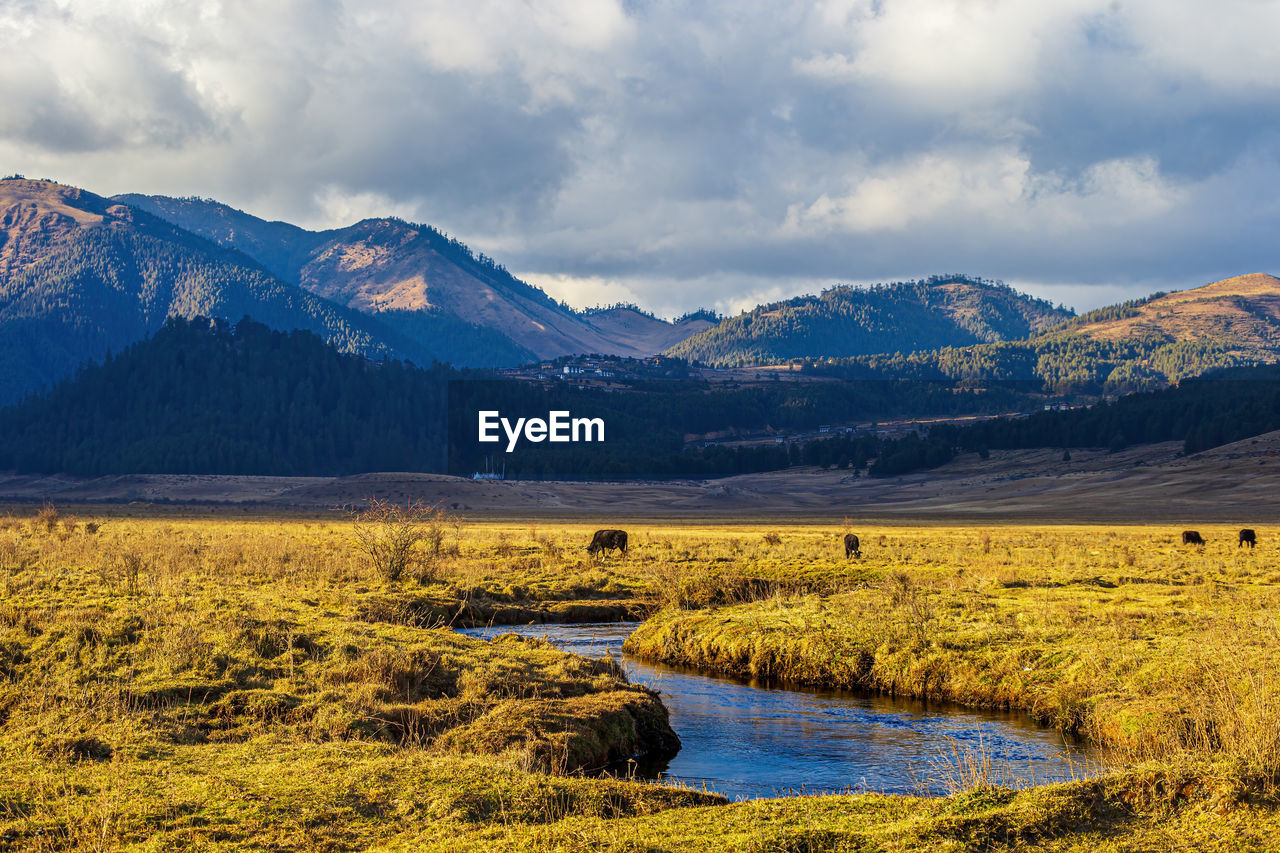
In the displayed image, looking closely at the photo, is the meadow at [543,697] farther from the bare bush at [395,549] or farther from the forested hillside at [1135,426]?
the forested hillside at [1135,426]

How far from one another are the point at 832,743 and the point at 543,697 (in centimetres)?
468

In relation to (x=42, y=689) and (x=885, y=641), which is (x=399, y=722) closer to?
(x=42, y=689)

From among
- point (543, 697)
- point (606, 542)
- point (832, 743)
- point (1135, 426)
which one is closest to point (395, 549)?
point (606, 542)

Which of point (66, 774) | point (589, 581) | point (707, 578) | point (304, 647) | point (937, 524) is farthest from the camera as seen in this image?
point (937, 524)

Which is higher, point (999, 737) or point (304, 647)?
point (304, 647)

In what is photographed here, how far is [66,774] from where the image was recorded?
1194 cm

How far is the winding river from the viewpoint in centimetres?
1517

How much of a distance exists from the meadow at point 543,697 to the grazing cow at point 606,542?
11.8m

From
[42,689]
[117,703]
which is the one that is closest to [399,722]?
[117,703]

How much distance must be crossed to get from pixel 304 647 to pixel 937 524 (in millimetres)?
78285

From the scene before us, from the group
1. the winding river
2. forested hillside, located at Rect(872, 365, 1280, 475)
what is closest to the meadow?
the winding river

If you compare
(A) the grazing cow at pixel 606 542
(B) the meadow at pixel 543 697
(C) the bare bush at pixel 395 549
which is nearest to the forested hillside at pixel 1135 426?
(A) the grazing cow at pixel 606 542

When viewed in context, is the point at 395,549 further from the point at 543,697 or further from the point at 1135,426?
the point at 1135,426

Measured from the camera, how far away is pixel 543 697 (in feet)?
57.1
